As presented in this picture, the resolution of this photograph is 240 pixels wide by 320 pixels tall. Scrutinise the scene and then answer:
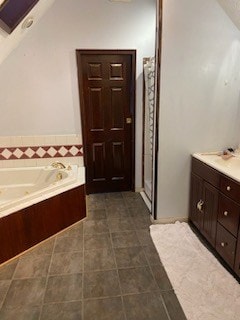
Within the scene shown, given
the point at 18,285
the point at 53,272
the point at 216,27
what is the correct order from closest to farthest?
the point at 18,285
the point at 53,272
the point at 216,27

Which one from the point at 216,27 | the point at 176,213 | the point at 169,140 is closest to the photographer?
the point at 216,27

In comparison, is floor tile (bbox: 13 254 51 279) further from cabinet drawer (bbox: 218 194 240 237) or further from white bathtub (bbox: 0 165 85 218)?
cabinet drawer (bbox: 218 194 240 237)

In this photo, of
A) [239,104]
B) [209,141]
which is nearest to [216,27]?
[239,104]

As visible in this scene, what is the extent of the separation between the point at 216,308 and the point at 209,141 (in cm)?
153

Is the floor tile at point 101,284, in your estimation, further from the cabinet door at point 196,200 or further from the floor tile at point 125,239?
the cabinet door at point 196,200

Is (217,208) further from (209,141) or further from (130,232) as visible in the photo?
(130,232)

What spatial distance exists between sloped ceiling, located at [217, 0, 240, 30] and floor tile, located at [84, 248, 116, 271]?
8.06ft

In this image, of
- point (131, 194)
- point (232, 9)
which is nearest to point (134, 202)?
point (131, 194)

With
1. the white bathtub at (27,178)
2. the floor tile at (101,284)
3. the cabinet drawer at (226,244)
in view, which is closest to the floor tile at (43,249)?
the floor tile at (101,284)

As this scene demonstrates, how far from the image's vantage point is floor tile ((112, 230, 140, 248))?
237cm

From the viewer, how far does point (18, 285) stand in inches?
74.5

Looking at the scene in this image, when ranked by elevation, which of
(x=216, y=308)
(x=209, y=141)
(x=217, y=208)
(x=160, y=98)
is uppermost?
(x=160, y=98)

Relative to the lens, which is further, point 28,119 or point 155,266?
point 28,119

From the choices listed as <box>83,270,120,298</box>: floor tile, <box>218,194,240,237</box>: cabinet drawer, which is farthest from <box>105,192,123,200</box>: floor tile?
<box>218,194,240,237</box>: cabinet drawer
